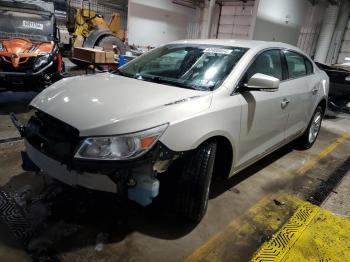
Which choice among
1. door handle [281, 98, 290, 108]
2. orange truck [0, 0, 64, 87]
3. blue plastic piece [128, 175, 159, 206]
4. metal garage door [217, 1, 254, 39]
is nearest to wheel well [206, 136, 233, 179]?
blue plastic piece [128, 175, 159, 206]

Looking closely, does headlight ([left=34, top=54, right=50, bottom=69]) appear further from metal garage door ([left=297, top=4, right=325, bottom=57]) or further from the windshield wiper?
metal garage door ([left=297, top=4, right=325, bottom=57])

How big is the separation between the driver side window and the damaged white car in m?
0.01

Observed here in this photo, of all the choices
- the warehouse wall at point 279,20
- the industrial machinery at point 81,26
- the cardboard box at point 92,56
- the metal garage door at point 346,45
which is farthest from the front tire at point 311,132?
the metal garage door at point 346,45

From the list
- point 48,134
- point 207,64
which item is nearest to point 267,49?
point 207,64

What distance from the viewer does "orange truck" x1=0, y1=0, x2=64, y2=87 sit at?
4.77 m

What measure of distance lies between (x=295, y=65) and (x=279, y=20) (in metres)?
10.0

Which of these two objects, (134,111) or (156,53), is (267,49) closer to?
(156,53)

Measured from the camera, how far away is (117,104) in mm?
1916

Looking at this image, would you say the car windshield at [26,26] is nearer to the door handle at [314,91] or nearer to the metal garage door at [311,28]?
the door handle at [314,91]

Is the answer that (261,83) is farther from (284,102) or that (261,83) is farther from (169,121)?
(169,121)

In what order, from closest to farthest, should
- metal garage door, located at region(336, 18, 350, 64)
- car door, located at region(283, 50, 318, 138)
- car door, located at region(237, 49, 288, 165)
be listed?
car door, located at region(237, 49, 288, 165), car door, located at region(283, 50, 318, 138), metal garage door, located at region(336, 18, 350, 64)

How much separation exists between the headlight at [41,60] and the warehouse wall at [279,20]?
861 centimetres

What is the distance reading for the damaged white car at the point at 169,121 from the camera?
171 cm

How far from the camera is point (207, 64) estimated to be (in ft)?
8.29
